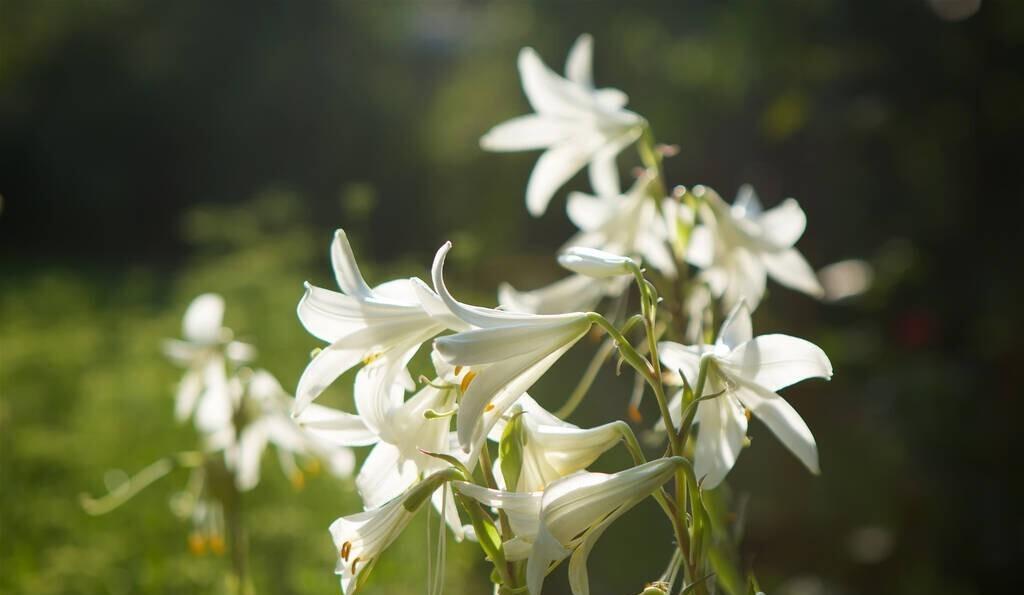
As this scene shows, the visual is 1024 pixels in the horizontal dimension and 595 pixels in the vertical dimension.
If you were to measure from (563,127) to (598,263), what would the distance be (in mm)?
474

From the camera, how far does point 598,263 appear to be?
24.7 inches

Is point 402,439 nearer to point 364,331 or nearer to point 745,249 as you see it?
point 364,331

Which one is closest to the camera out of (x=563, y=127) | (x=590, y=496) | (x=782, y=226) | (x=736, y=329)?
(x=590, y=496)

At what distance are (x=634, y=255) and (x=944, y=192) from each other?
1581 mm

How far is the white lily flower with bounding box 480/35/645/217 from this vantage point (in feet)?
3.39

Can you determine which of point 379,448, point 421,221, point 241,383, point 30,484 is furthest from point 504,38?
point 379,448

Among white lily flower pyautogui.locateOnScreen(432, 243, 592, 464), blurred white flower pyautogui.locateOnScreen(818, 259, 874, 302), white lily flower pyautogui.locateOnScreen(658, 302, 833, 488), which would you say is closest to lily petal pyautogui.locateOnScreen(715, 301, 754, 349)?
white lily flower pyautogui.locateOnScreen(658, 302, 833, 488)

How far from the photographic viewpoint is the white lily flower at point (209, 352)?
1.08 m

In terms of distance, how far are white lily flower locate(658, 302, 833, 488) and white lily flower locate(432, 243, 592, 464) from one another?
8cm

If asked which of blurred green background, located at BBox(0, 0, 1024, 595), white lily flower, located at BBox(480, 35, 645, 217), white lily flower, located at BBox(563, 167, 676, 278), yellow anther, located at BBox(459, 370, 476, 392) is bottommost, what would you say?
blurred green background, located at BBox(0, 0, 1024, 595)

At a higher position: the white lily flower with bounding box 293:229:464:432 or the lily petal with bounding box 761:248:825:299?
the white lily flower with bounding box 293:229:464:432

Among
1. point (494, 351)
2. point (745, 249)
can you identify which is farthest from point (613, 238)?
point (494, 351)

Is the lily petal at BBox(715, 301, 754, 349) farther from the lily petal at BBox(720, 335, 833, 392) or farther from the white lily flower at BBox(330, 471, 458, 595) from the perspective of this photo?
the white lily flower at BBox(330, 471, 458, 595)

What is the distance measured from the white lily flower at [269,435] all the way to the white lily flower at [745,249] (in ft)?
1.38
